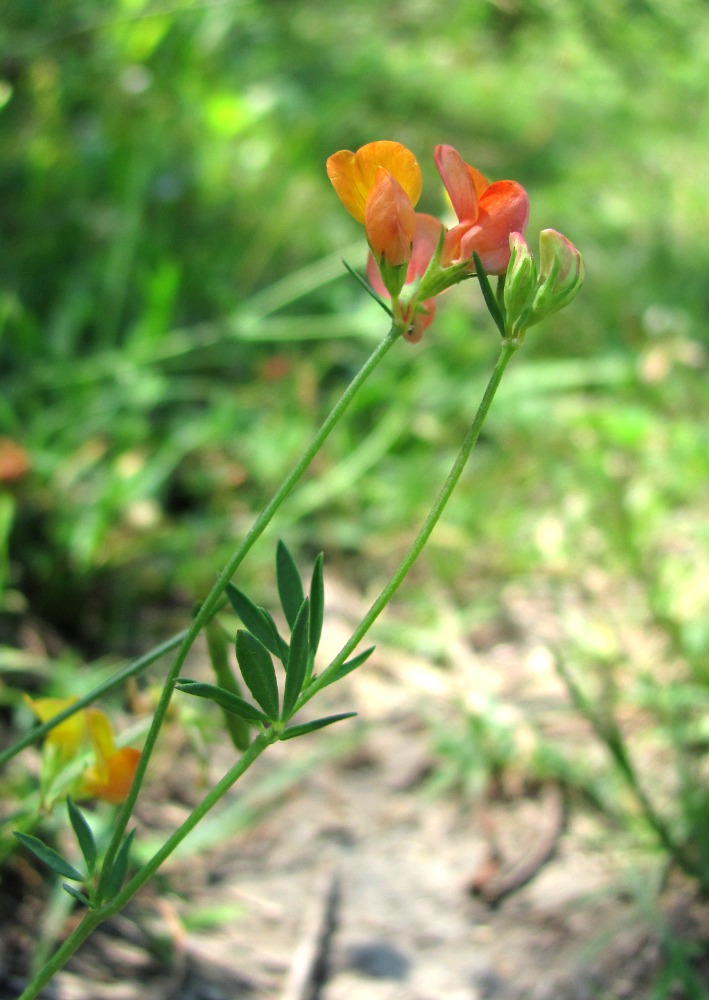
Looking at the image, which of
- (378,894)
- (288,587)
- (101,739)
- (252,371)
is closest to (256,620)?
(288,587)

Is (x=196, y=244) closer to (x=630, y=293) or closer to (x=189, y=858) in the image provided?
(x=630, y=293)

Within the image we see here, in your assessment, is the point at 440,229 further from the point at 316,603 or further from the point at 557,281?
the point at 316,603

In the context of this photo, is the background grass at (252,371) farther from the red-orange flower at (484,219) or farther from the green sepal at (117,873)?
the red-orange flower at (484,219)

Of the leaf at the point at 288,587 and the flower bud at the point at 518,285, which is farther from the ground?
the flower bud at the point at 518,285

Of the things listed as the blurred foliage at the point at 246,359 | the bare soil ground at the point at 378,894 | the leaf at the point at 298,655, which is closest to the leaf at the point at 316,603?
the leaf at the point at 298,655

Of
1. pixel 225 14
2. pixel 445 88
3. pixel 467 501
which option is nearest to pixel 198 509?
pixel 467 501

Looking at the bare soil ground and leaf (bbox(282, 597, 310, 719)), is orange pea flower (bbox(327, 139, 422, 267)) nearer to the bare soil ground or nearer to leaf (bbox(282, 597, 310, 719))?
leaf (bbox(282, 597, 310, 719))
